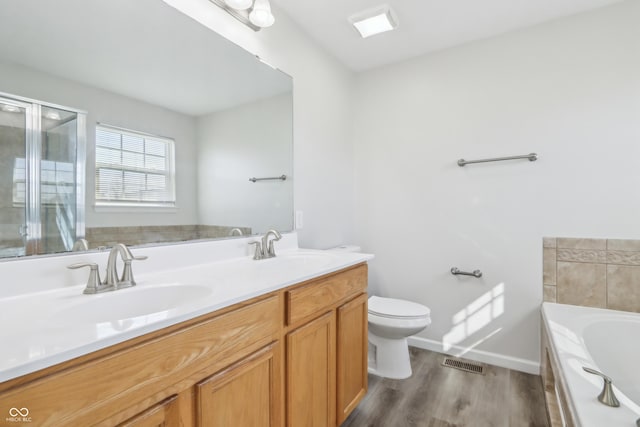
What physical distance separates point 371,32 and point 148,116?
1529mm

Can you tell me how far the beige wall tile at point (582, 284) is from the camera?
1883 mm

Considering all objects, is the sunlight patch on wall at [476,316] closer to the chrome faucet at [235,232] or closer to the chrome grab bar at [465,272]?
the chrome grab bar at [465,272]

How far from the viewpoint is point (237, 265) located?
143 cm

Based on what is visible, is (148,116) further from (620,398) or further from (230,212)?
(620,398)

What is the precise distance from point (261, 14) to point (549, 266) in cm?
229

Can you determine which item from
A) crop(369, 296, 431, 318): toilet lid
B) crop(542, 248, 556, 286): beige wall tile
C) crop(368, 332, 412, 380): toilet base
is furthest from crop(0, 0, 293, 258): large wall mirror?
crop(542, 248, 556, 286): beige wall tile

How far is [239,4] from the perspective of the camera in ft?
5.07

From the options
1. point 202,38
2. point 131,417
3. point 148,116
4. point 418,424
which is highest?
point 202,38

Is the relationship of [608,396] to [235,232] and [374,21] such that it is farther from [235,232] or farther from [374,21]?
[374,21]

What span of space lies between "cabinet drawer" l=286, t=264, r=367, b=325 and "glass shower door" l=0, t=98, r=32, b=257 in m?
0.85

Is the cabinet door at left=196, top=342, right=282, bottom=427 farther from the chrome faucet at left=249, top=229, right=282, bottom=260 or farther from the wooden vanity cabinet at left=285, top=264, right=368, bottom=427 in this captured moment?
the chrome faucet at left=249, top=229, right=282, bottom=260

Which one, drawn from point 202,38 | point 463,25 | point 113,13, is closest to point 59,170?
point 113,13

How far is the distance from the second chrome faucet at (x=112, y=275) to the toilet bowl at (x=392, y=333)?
1450mm

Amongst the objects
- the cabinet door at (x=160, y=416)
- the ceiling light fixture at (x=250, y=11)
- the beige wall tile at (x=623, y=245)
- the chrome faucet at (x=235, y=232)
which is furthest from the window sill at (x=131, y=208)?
the beige wall tile at (x=623, y=245)
